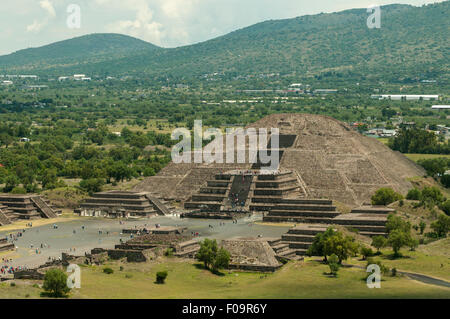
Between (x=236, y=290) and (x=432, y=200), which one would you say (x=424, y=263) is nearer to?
(x=236, y=290)

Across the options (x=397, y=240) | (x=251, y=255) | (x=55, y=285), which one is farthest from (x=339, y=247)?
(x=55, y=285)

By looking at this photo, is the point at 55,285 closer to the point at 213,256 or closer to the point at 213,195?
the point at 213,256

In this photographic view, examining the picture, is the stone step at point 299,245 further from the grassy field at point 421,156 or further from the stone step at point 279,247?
the grassy field at point 421,156

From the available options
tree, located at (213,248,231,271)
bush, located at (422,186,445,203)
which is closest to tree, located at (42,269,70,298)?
tree, located at (213,248,231,271)

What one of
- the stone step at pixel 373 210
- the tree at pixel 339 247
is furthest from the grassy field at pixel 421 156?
the tree at pixel 339 247

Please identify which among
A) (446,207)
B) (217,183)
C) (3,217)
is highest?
(217,183)

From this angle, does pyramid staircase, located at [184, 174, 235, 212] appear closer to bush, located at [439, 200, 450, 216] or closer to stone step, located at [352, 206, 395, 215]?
stone step, located at [352, 206, 395, 215]
